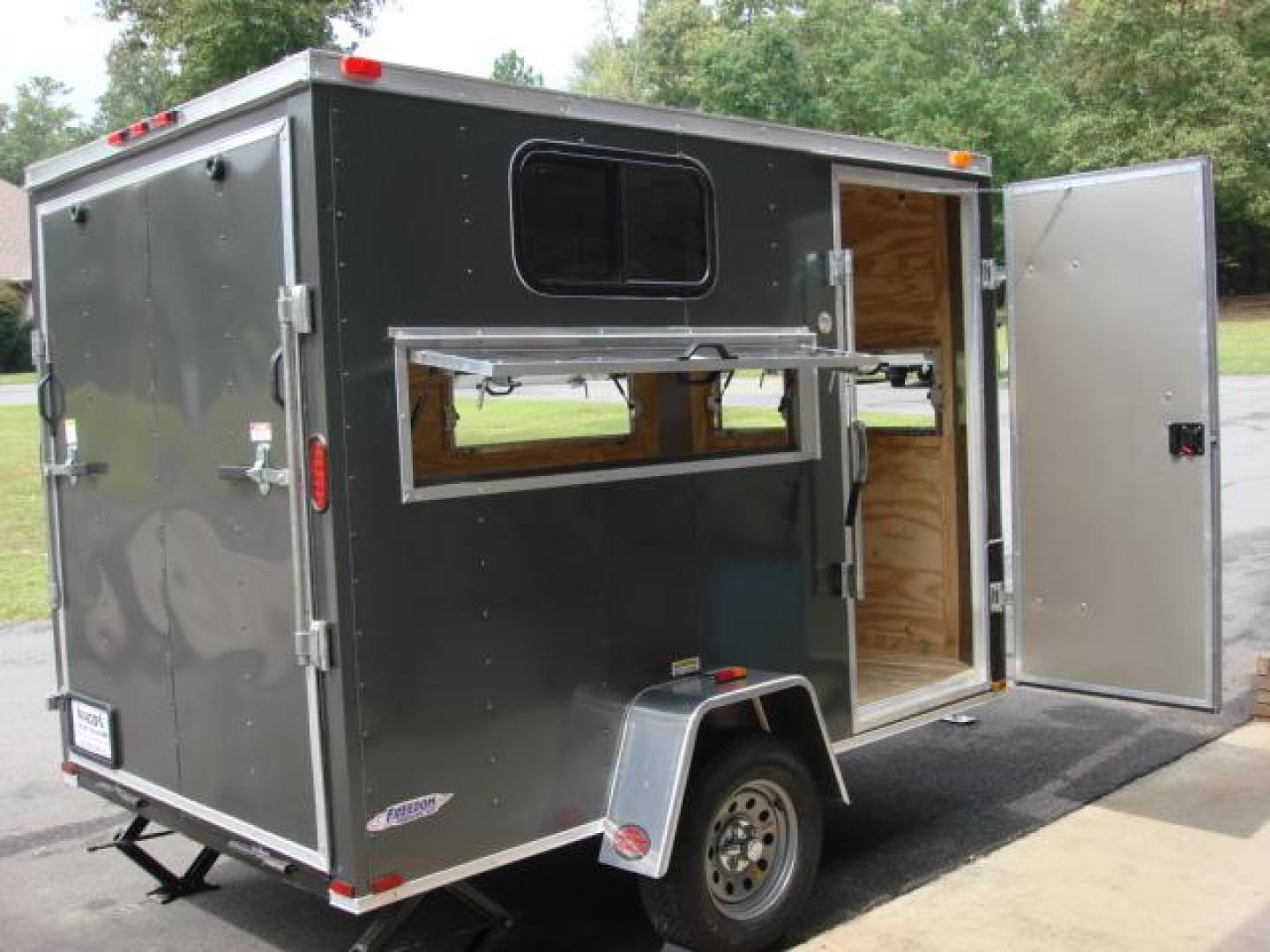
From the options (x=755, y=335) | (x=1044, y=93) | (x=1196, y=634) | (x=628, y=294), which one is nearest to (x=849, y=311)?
(x=755, y=335)

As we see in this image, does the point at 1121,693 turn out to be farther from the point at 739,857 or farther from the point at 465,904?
the point at 465,904

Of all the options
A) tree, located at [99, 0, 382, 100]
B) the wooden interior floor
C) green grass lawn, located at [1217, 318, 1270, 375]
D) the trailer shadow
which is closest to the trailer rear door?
the trailer shadow

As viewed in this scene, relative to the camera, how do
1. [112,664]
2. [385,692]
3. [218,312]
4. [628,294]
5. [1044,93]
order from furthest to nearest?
[1044,93], [112,664], [628,294], [218,312], [385,692]

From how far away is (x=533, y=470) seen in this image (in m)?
3.80

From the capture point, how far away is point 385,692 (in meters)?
3.44

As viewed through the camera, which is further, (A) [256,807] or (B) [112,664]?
(B) [112,664]

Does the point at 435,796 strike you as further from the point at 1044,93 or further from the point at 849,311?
the point at 1044,93

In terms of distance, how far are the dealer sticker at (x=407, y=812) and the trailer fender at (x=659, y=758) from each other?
56 cm

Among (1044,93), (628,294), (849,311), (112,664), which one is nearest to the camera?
(628,294)

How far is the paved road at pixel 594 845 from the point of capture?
4.52m

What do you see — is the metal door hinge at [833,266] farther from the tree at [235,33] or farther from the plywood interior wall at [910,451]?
the tree at [235,33]

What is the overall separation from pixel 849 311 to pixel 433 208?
1.76m

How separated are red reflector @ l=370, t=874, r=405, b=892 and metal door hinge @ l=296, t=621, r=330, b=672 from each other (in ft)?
1.84

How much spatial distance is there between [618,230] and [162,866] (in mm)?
2820
